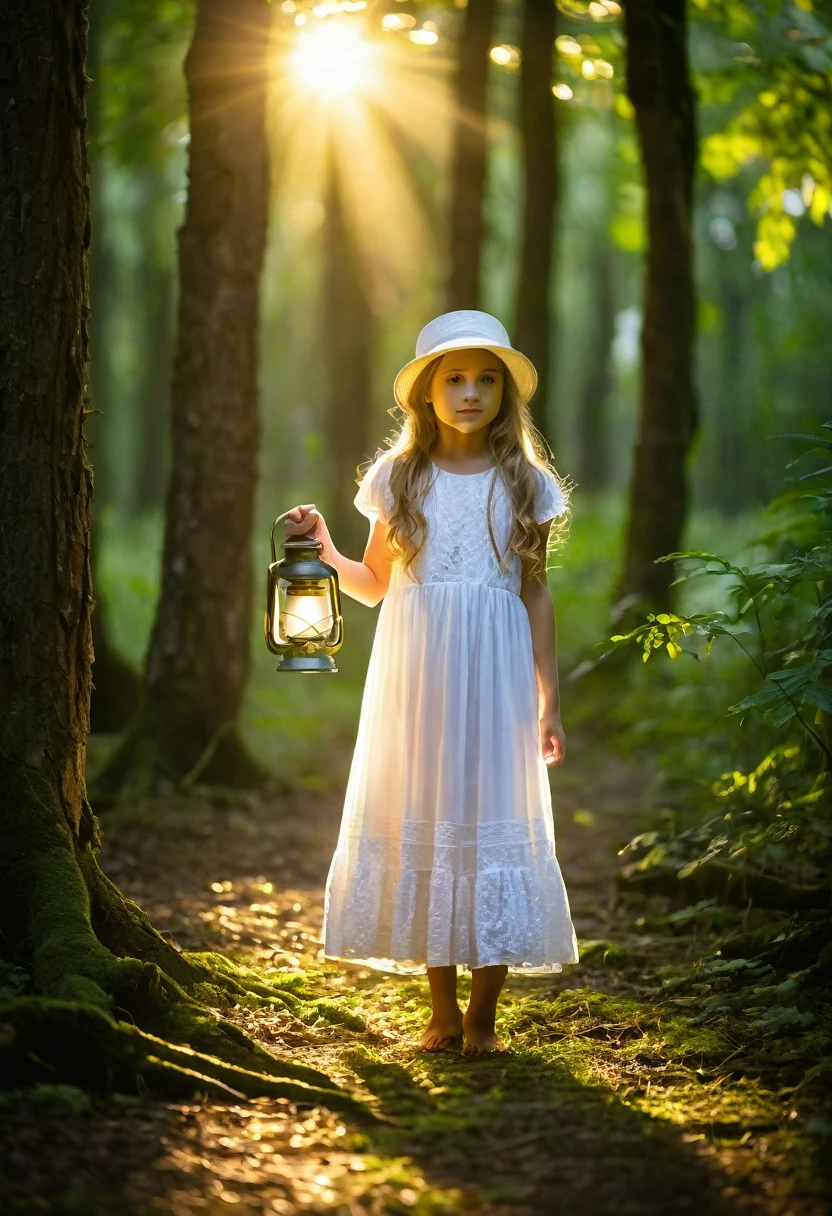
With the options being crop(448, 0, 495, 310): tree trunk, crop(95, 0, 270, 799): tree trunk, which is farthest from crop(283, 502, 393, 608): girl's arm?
crop(448, 0, 495, 310): tree trunk

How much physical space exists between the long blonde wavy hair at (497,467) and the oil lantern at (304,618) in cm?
28

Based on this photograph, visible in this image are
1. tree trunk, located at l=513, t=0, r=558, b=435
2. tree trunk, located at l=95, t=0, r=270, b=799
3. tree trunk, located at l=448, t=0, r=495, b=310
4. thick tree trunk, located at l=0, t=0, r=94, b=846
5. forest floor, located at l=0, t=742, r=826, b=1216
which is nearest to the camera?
forest floor, located at l=0, t=742, r=826, b=1216

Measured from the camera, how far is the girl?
3.85m

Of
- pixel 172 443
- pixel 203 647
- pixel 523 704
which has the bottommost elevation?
pixel 523 704

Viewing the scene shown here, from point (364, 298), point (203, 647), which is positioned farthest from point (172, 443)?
point (364, 298)

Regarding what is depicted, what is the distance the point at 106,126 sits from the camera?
1165cm

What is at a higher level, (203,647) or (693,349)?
(693,349)

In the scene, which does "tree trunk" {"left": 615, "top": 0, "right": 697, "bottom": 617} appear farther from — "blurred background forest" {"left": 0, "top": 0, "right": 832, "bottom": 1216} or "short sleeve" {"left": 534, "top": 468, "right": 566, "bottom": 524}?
"short sleeve" {"left": 534, "top": 468, "right": 566, "bottom": 524}

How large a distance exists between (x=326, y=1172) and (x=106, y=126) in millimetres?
10883

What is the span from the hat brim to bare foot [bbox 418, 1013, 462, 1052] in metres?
2.03

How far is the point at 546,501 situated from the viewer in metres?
4.12

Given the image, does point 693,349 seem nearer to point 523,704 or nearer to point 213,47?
point 213,47

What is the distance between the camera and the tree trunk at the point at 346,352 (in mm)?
15102

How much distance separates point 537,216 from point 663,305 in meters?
1.70
